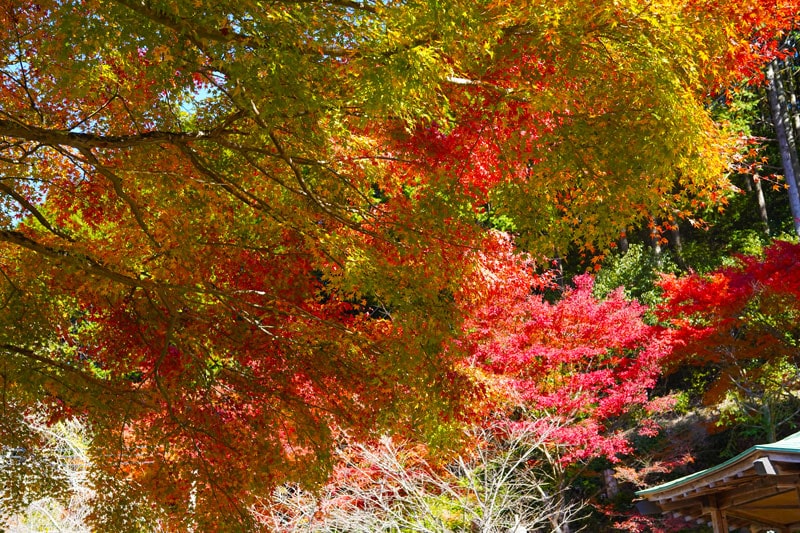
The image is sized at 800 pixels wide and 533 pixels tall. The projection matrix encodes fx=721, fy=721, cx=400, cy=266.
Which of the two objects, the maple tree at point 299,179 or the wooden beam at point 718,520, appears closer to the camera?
the maple tree at point 299,179

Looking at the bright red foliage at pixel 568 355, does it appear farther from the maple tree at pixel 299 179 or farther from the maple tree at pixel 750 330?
the maple tree at pixel 299 179

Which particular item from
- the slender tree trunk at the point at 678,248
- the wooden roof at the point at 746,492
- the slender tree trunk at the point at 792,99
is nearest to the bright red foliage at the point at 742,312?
the wooden roof at the point at 746,492

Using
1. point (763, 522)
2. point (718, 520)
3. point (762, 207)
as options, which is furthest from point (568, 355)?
point (762, 207)

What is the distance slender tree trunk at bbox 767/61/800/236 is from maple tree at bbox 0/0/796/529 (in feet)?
35.2

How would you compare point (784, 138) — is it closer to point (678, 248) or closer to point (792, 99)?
point (792, 99)

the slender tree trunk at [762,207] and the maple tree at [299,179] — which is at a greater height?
the slender tree trunk at [762,207]

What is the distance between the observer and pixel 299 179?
5.09 m

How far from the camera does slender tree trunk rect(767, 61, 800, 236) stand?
1573 centimetres

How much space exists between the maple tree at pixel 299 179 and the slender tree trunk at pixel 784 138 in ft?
35.2

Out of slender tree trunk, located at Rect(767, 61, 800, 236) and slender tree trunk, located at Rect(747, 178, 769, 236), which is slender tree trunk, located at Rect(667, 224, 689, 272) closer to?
slender tree trunk, located at Rect(747, 178, 769, 236)

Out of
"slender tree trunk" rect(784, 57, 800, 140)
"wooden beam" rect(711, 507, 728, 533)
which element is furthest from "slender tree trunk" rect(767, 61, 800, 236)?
"wooden beam" rect(711, 507, 728, 533)

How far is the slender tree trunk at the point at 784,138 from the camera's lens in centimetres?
1573

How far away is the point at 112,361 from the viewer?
7406mm

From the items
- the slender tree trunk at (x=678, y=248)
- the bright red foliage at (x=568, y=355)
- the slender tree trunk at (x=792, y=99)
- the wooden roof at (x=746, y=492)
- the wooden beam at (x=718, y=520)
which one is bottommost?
the wooden beam at (x=718, y=520)
